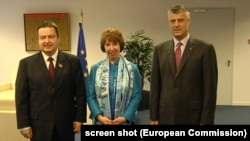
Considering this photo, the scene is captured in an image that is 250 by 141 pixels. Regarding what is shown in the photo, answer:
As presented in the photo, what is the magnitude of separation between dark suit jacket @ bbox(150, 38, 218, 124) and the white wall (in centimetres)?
440

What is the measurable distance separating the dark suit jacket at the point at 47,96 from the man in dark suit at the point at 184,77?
614 mm

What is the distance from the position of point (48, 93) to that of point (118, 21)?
182 inches

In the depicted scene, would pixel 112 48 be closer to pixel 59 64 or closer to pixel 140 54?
pixel 59 64

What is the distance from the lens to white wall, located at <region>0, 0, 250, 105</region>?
6320 millimetres

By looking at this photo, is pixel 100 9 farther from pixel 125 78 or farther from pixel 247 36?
pixel 125 78

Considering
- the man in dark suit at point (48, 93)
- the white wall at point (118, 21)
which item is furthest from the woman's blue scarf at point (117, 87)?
the white wall at point (118, 21)

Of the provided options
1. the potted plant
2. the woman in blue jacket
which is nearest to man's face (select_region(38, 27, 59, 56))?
the woman in blue jacket

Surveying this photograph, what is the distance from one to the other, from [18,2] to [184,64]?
18.4ft

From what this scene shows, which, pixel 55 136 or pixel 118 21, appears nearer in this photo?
pixel 55 136

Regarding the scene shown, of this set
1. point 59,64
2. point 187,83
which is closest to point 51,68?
point 59,64

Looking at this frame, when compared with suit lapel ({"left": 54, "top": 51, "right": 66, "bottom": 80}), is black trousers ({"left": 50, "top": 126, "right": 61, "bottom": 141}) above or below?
below

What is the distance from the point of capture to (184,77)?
7.02 feet

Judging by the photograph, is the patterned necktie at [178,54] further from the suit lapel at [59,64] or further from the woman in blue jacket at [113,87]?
the suit lapel at [59,64]

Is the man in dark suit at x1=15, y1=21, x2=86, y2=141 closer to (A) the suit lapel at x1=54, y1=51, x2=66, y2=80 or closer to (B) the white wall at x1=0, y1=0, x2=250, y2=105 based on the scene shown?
(A) the suit lapel at x1=54, y1=51, x2=66, y2=80
